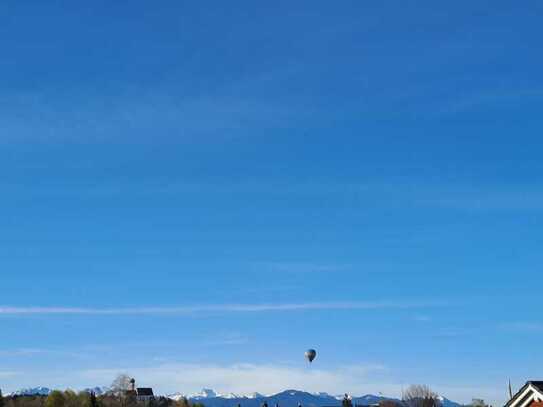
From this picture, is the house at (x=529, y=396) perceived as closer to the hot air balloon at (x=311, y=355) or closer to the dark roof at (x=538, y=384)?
the dark roof at (x=538, y=384)

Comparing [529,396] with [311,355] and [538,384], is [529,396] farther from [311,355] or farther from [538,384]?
[311,355]

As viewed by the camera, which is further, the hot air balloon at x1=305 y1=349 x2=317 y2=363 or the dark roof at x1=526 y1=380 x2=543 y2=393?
the hot air balloon at x1=305 y1=349 x2=317 y2=363

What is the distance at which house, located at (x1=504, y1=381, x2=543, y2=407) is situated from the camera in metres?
57.8

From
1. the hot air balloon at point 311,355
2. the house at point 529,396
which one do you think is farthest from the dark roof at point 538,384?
the hot air balloon at point 311,355

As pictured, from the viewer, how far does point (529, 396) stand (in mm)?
58344

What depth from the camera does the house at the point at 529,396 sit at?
190 feet

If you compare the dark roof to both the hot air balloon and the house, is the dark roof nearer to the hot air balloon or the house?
the house

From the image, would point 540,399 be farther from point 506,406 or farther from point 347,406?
point 347,406

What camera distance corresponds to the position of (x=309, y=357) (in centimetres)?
16850

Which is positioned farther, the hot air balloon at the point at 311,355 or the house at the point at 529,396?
the hot air balloon at the point at 311,355

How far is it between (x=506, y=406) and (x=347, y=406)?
112 meters

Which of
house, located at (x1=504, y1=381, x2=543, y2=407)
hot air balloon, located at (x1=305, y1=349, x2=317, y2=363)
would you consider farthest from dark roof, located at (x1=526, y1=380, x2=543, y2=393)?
hot air balloon, located at (x1=305, y1=349, x2=317, y2=363)

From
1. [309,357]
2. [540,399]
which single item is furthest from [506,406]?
[309,357]

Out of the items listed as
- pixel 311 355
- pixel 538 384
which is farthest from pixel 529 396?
pixel 311 355
